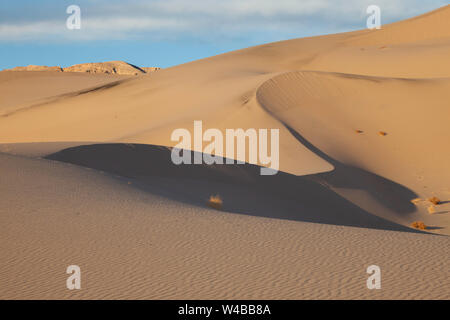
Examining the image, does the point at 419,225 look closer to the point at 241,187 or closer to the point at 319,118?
the point at 241,187

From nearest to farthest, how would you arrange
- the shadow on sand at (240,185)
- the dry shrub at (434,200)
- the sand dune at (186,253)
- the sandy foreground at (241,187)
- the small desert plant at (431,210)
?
the sand dune at (186,253) → the sandy foreground at (241,187) → the shadow on sand at (240,185) → the small desert plant at (431,210) → the dry shrub at (434,200)

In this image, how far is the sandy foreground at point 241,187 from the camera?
716 cm

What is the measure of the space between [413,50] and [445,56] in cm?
343

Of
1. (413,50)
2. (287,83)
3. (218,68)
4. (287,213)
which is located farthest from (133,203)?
(413,50)

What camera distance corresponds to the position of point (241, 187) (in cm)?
1634

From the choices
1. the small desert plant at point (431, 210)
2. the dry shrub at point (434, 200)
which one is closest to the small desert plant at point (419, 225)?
the small desert plant at point (431, 210)

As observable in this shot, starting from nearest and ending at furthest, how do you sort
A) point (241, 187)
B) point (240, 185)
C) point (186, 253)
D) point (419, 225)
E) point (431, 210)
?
point (186, 253)
point (419, 225)
point (241, 187)
point (240, 185)
point (431, 210)

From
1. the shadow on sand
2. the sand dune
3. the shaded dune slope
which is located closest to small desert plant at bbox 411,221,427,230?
the shadow on sand

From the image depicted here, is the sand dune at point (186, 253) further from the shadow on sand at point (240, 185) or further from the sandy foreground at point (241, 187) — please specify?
the shadow on sand at point (240, 185)

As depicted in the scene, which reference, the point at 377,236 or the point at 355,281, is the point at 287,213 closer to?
the point at 377,236

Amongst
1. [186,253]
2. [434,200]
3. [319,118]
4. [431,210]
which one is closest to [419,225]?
[431,210]

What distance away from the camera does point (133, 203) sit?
38.9 feet

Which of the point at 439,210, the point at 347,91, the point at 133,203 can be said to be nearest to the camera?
the point at 133,203

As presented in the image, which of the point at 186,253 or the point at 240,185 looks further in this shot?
the point at 240,185
